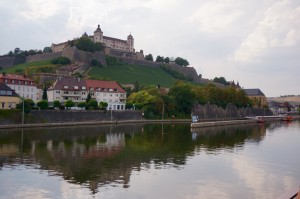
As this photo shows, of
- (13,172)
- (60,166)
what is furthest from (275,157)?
(13,172)

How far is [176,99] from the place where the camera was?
3150 inches

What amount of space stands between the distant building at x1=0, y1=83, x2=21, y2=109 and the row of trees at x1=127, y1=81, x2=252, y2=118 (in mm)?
24778

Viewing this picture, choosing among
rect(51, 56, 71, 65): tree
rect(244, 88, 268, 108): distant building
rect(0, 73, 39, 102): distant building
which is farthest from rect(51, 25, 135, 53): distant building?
rect(0, 73, 39, 102): distant building

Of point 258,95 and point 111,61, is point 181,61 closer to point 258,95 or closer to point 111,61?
point 258,95

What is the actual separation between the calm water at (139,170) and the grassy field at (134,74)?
69.9 meters

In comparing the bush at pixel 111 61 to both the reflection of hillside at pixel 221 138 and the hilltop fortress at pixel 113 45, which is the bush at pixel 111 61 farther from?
the reflection of hillside at pixel 221 138

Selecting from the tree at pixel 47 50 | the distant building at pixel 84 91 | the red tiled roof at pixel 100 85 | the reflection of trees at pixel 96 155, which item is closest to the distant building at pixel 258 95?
the red tiled roof at pixel 100 85

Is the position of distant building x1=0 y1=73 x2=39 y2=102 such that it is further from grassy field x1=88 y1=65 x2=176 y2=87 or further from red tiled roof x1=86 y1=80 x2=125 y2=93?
grassy field x1=88 y1=65 x2=176 y2=87

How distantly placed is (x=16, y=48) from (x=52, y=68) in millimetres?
49694

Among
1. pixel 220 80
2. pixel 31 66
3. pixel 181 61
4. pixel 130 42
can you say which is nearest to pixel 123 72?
pixel 31 66

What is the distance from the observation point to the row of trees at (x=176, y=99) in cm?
A: 7362

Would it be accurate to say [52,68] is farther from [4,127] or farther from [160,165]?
[160,165]

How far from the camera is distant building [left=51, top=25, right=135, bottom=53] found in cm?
13925

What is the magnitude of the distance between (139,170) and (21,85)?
49.0 meters
